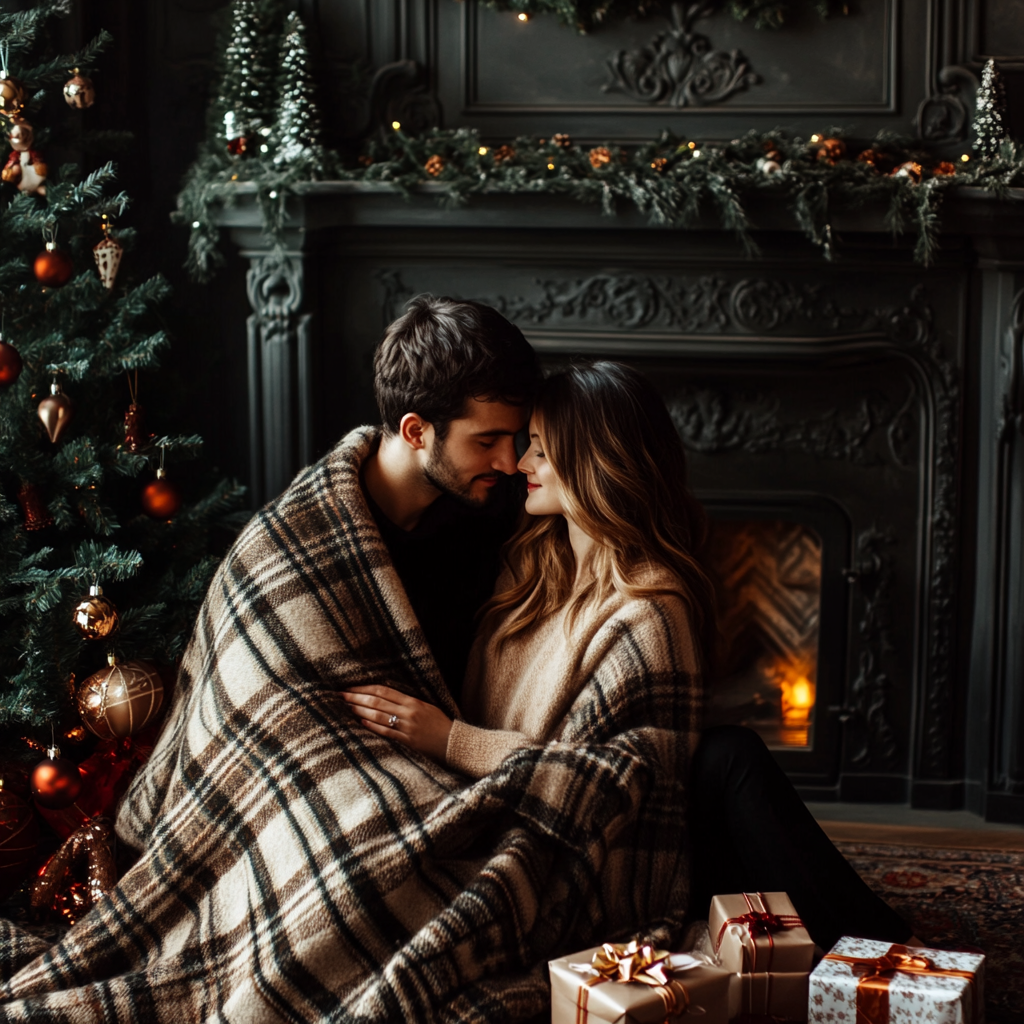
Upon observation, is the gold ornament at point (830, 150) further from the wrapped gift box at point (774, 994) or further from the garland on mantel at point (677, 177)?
the wrapped gift box at point (774, 994)

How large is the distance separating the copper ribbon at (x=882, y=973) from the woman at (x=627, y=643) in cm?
15

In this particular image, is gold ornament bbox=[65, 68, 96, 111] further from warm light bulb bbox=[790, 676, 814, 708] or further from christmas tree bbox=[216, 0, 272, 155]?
warm light bulb bbox=[790, 676, 814, 708]

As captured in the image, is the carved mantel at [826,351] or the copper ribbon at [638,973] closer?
the copper ribbon at [638,973]

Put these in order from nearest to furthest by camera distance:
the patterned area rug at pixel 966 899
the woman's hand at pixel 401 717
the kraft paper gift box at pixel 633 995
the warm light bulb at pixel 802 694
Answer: the kraft paper gift box at pixel 633 995, the woman's hand at pixel 401 717, the patterned area rug at pixel 966 899, the warm light bulb at pixel 802 694

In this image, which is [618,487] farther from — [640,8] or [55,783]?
[640,8]

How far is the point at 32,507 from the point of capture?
6.82 feet

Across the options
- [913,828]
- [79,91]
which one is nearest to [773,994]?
[913,828]

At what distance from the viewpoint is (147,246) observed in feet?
9.18

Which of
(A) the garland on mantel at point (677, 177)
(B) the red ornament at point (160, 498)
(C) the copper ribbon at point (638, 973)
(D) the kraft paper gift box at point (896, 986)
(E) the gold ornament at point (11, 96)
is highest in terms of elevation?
(E) the gold ornament at point (11, 96)

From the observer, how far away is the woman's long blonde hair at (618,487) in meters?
1.74

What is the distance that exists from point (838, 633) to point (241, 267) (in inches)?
69.9

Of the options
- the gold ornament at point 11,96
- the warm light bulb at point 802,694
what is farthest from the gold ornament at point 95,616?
the warm light bulb at point 802,694

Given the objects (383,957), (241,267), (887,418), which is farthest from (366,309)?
(383,957)

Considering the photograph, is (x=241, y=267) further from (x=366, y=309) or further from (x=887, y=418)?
(x=887, y=418)
